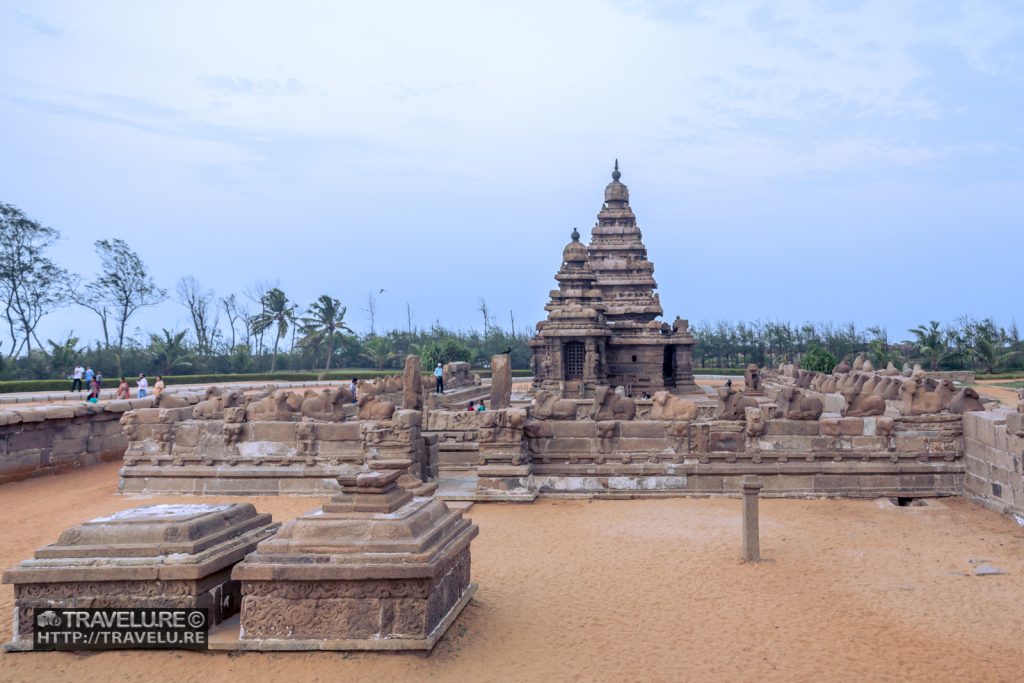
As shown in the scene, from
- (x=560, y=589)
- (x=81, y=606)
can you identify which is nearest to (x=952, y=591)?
(x=560, y=589)

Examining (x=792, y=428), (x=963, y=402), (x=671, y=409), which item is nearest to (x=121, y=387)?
(x=671, y=409)

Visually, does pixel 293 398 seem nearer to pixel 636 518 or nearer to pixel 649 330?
pixel 636 518

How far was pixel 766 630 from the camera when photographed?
255 inches

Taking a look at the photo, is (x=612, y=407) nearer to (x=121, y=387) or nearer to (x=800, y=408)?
(x=800, y=408)

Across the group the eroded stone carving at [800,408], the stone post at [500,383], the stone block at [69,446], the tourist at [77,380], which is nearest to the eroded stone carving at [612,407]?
the eroded stone carving at [800,408]

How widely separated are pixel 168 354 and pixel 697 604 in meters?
46.6

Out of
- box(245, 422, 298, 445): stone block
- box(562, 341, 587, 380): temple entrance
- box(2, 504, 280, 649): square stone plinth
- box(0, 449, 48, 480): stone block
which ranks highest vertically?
box(562, 341, 587, 380): temple entrance

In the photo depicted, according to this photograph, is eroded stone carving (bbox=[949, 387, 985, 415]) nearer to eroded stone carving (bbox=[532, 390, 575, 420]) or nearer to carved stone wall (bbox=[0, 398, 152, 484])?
eroded stone carving (bbox=[532, 390, 575, 420])

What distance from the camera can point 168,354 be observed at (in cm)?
4775

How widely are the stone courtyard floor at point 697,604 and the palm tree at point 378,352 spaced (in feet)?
149

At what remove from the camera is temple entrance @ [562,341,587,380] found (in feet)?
98.9

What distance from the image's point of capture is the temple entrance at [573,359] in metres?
30.1

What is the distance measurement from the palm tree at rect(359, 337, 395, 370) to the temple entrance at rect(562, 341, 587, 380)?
28974 mm

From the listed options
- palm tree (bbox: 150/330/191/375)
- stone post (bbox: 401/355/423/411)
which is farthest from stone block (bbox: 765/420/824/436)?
palm tree (bbox: 150/330/191/375)
